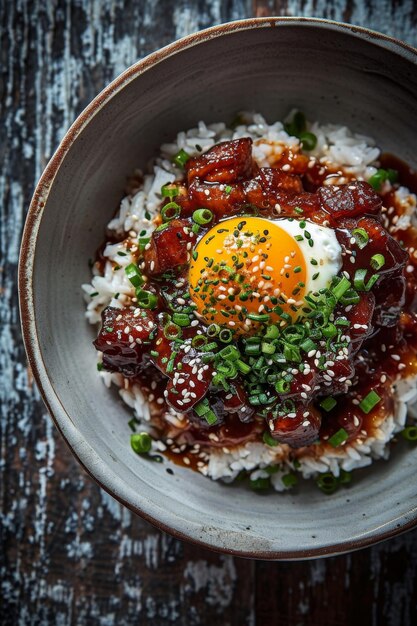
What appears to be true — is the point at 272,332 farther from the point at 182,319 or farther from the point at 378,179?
the point at 378,179

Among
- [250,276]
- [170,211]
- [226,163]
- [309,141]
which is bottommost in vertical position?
[250,276]

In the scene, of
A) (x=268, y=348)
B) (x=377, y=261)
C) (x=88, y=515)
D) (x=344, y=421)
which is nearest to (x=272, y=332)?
(x=268, y=348)

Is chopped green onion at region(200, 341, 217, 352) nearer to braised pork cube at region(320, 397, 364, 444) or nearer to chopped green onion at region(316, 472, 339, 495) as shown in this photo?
braised pork cube at region(320, 397, 364, 444)

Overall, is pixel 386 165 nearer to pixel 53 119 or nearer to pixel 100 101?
pixel 100 101

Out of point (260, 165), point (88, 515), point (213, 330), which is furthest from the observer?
point (88, 515)

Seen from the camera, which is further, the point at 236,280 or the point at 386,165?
the point at 386,165

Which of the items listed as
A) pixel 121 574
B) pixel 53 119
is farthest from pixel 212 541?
pixel 53 119

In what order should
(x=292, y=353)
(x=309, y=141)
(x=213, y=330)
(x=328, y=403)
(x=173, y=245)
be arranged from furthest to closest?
(x=309, y=141), (x=328, y=403), (x=173, y=245), (x=213, y=330), (x=292, y=353)
